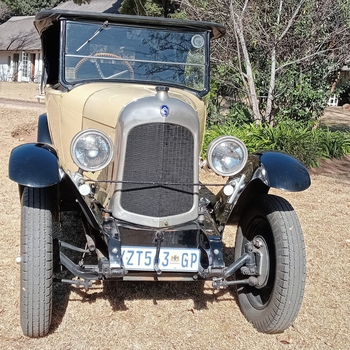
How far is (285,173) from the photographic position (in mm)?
3314

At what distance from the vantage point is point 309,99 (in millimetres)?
9664

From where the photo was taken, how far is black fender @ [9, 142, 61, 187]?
2940 millimetres

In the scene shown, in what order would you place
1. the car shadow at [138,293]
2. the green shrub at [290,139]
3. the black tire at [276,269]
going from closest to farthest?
the black tire at [276,269]
the car shadow at [138,293]
the green shrub at [290,139]

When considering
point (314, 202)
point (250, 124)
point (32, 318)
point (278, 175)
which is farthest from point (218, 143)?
point (250, 124)

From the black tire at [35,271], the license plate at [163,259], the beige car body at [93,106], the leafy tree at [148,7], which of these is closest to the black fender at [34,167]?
the black tire at [35,271]

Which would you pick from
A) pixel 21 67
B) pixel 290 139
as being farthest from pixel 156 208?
pixel 21 67

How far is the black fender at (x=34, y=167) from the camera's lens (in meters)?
2.94

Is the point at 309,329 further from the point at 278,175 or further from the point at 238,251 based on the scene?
the point at 278,175

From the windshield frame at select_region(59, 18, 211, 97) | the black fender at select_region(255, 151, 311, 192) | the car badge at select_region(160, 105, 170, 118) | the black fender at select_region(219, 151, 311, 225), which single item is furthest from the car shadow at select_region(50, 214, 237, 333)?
the windshield frame at select_region(59, 18, 211, 97)

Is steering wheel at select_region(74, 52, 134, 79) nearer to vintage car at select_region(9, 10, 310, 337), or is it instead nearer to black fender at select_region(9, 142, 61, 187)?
vintage car at select_region(9, 10, 310, 337)

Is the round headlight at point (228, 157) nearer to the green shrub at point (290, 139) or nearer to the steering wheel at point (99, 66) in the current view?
the steering wheel at point (99, 66)

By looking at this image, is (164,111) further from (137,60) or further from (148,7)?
(148,7)

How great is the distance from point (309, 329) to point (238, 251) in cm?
78

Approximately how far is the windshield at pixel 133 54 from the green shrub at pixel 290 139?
13.9ft
